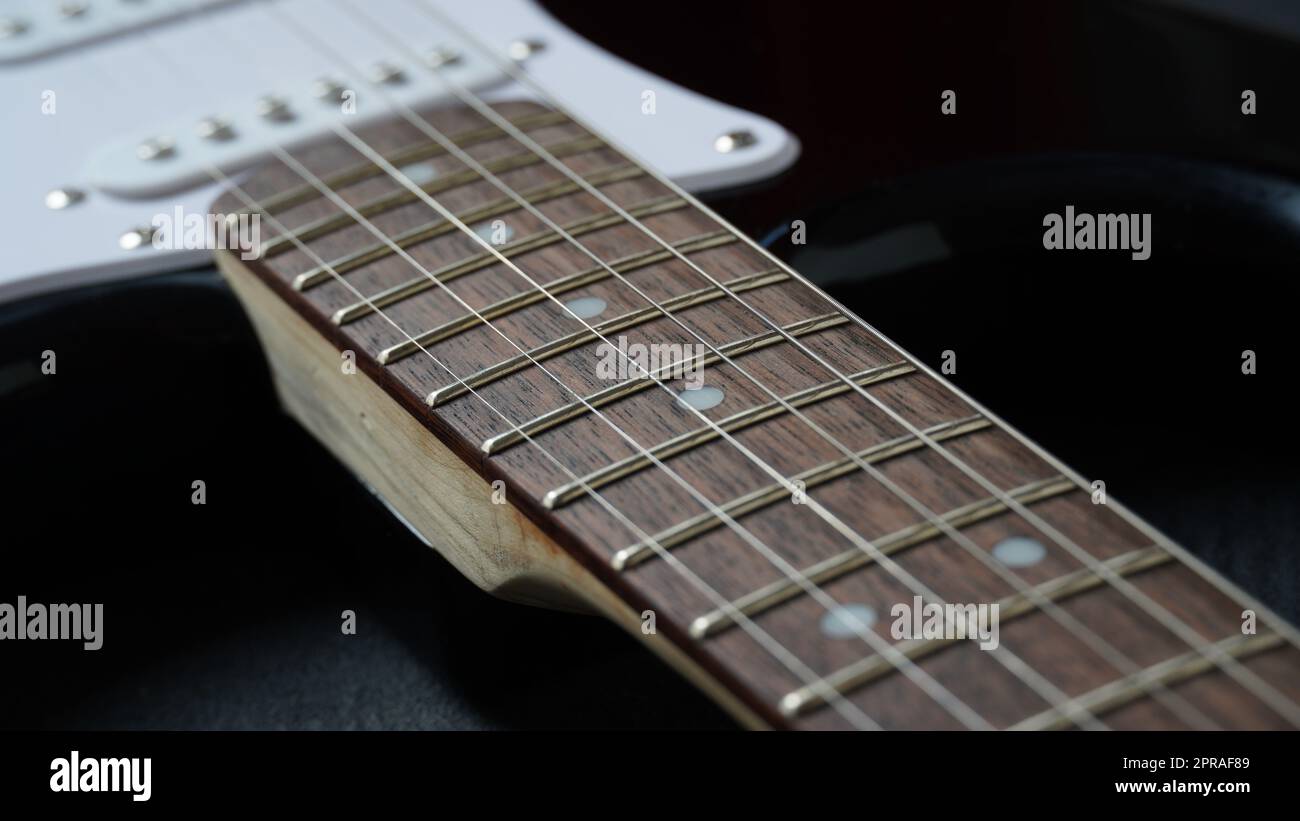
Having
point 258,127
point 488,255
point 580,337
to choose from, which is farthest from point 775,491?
point 258,127

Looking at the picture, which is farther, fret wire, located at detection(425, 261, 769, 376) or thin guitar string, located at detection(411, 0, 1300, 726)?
fret wire, located at detection(425, 261, 769, 376)

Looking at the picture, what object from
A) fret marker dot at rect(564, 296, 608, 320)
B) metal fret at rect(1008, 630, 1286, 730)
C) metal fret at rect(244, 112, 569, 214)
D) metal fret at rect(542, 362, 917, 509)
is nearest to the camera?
metal fret at rect(1008, 630, 1286, 730)

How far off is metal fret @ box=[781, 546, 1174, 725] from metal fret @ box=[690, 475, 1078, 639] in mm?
38

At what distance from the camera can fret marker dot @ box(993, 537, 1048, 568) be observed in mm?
501

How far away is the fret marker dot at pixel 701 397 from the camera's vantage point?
591 mm

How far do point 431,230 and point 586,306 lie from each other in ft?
0.41

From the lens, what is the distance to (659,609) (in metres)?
0.49

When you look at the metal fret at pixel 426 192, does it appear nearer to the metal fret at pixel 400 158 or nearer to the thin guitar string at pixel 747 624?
the metal fret at pixel 400 158

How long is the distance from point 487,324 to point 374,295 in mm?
70

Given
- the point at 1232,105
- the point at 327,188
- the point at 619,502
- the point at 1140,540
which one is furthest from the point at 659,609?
the point at 1232,105

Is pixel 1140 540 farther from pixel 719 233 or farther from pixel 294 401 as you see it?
pixel 294 401

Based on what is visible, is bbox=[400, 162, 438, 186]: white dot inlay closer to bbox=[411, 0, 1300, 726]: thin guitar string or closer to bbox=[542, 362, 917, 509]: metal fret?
bbox=[411, 0, 1300, 726]: thin guitar string

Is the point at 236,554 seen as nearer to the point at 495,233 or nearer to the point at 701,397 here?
the point at 495,233

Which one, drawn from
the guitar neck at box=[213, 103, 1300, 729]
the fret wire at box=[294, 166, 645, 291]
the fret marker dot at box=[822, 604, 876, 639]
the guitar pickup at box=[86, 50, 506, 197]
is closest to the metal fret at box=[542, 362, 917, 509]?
the guitar neck at box=[213, 103, 1300, 729]
